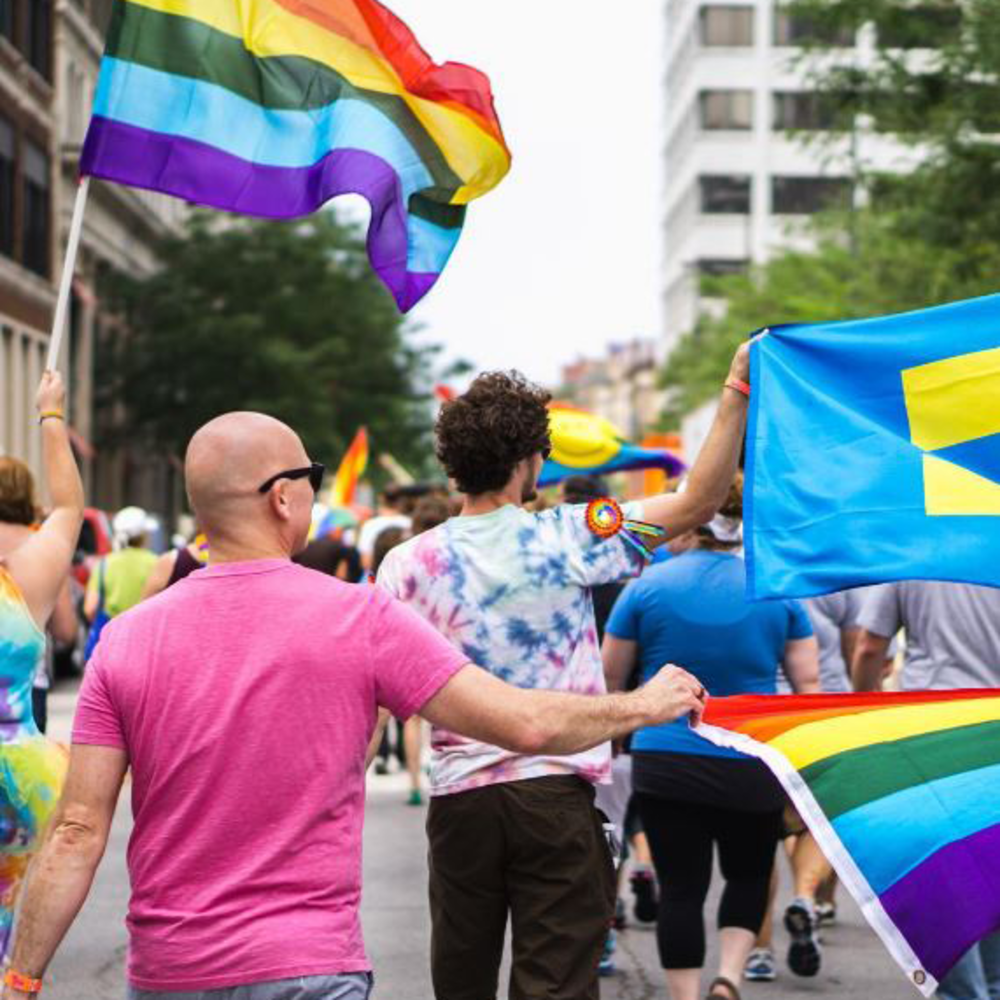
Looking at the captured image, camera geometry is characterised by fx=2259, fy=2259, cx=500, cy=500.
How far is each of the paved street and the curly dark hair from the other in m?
3.22

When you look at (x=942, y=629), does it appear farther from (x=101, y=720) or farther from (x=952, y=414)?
(x=101, y=720)

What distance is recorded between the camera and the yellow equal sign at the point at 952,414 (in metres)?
5.56

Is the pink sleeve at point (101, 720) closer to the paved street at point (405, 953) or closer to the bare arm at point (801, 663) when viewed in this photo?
the bare arm at point (801, 663)

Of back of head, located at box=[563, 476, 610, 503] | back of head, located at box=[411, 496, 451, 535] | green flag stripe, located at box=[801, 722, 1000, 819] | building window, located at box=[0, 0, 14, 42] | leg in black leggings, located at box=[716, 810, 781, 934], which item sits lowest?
leg in black leggings, located at box=[716, 810, 781, 934]

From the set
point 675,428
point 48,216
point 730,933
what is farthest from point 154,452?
point 730,933

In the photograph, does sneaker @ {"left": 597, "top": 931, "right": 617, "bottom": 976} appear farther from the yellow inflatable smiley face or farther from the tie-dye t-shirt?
the yellow inflatable smiley face

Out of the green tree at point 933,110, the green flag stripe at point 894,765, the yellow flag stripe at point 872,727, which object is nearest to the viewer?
the green flag stripe at point 894,765

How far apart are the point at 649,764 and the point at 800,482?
1733 mm

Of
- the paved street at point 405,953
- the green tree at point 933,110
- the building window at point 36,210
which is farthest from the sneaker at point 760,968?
the building window at point 36,210

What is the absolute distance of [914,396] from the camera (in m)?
5.69

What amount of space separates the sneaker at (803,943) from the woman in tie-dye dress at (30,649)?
3.59 meters

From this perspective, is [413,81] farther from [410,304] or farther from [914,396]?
[914,396]

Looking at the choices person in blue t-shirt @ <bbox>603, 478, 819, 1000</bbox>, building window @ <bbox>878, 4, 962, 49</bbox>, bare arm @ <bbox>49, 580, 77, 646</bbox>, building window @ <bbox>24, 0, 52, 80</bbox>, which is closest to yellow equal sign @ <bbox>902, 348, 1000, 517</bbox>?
person in blue t-shirt @ <bbox>603, 478, 819, 1000</bbox>

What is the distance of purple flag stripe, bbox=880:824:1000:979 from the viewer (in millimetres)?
5059
